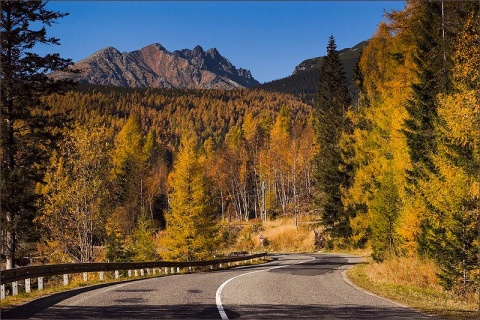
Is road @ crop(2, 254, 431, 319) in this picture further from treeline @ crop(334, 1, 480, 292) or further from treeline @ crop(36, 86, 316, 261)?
treeline @ crop(36, 86, 316, 261)

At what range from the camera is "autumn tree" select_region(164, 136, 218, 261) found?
3284 cm

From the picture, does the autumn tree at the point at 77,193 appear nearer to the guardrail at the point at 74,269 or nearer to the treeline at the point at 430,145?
the guardrail at the point at 74,269

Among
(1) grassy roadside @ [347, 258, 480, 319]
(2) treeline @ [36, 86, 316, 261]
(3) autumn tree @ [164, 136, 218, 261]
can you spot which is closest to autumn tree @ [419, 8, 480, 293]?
(1) grassy roadside @ [347, 258, 480, 319]

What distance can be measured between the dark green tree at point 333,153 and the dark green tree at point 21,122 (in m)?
28.2

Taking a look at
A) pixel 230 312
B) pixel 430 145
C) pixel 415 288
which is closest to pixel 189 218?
pixel 430 145

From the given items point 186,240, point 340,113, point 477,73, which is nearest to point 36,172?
point 186,240

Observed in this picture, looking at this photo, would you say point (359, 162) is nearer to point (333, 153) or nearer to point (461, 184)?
point (333, 153)

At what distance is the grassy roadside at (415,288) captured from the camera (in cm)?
1075

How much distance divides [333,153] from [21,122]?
31.4 meters

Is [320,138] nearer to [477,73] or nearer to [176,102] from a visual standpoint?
[477,73]

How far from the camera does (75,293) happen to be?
13367mm

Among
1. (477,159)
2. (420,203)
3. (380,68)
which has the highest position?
(380,68)

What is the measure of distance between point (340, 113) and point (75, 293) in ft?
123

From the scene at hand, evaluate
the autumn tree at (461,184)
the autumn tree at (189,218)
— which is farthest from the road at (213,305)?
the autumn tree at (189,218)
